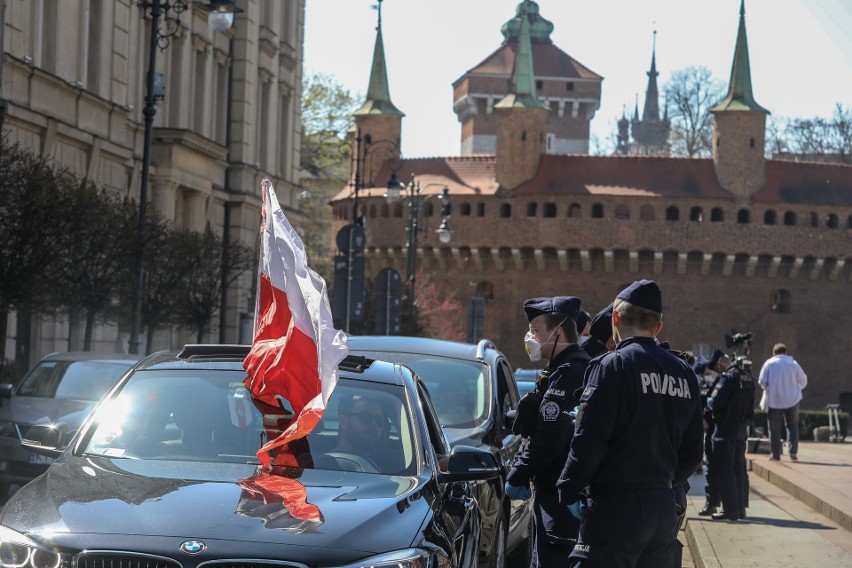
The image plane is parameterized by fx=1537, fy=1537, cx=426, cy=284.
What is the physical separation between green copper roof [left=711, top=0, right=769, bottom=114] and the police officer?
6132 cm

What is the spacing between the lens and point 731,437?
14766mm

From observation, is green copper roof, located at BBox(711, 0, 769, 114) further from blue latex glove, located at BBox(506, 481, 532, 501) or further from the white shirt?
blue latex glove, located at BBox(506, 481, 532, 501)

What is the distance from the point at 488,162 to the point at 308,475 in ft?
242

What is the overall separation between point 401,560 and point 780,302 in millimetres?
73158

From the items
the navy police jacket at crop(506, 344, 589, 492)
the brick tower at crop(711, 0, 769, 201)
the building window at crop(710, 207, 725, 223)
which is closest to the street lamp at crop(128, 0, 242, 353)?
the navy police jacket at crop(506, 344, 589, 492)

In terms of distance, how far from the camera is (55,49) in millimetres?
29078

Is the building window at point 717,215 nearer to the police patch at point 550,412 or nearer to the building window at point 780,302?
the building window at point 780,302

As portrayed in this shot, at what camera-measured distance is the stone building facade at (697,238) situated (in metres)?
74.4

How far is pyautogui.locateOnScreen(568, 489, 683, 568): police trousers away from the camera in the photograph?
19.5ft

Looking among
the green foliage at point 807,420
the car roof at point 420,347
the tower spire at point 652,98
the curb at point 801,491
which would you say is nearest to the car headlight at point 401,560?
the car roof at point 420,347

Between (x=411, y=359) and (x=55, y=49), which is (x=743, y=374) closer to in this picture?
(x=411, y=359)

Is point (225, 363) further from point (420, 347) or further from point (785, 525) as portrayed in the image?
point (785, 525)

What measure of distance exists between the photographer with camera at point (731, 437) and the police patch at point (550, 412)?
8.05m

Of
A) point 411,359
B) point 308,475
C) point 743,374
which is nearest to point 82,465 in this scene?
point 308,475
